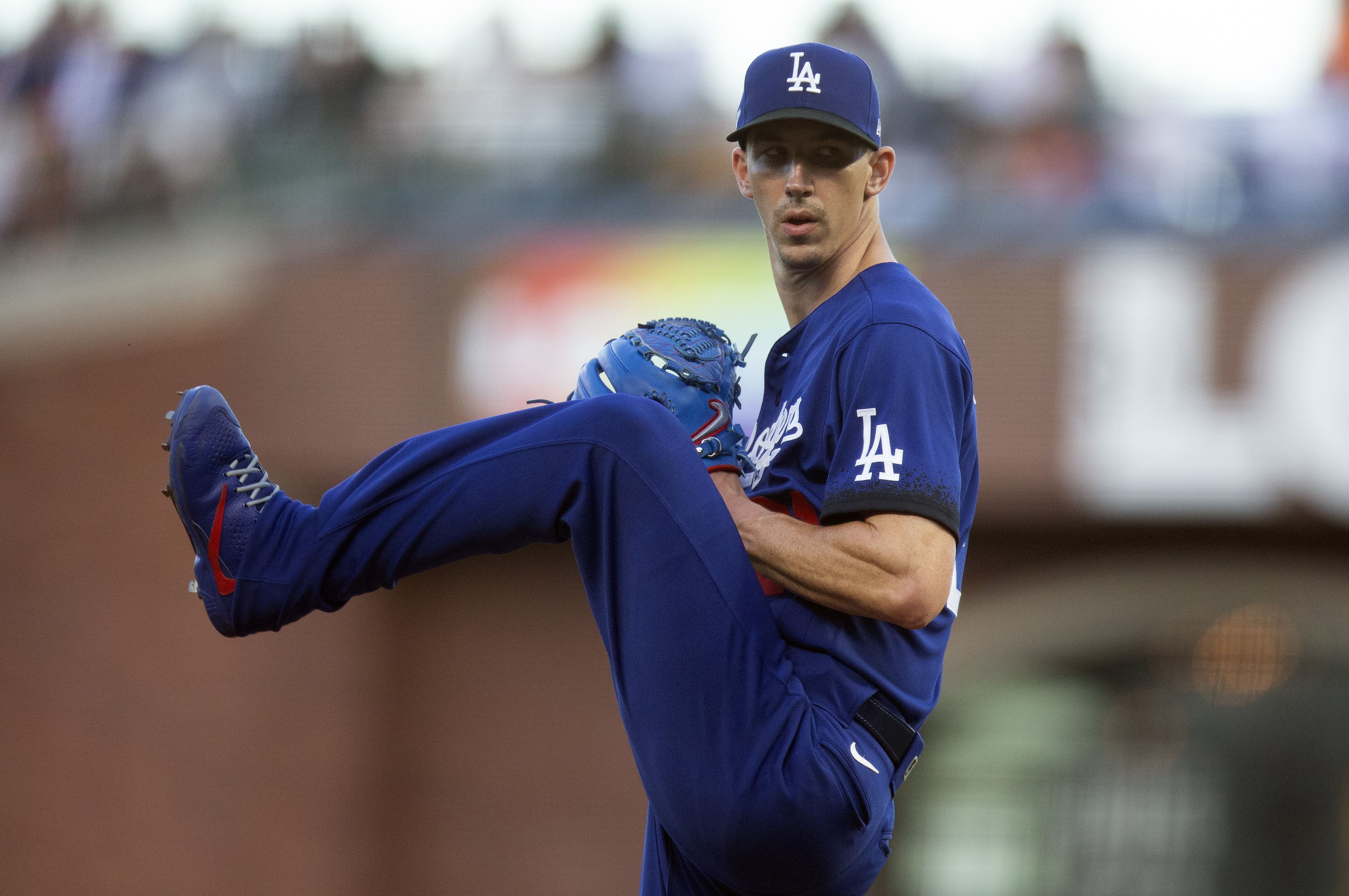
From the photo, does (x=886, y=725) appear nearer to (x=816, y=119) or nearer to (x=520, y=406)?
(x=816, y=119)

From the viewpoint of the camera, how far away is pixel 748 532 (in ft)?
10.4

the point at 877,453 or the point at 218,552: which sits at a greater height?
the point at 877,453

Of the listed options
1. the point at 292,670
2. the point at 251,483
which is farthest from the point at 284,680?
the point at 251,483

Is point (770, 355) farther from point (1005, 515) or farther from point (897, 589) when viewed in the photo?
point (1005, 515)

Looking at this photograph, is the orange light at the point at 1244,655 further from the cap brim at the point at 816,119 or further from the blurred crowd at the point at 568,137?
the cap brim at the point at 816,119

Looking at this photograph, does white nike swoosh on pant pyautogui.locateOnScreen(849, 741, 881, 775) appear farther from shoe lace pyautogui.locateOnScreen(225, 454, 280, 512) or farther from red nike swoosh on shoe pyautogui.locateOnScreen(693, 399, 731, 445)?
shoe lace pyautogui.locateOnScreen(225, 454, 280, 512)

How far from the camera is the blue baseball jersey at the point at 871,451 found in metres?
3.02

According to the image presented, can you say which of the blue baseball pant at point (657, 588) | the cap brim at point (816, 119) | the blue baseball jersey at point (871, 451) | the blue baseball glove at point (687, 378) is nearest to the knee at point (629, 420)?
the blue baseball pant at point (657, 588)

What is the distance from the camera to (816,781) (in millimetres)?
3000

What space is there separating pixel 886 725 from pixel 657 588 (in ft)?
1.86

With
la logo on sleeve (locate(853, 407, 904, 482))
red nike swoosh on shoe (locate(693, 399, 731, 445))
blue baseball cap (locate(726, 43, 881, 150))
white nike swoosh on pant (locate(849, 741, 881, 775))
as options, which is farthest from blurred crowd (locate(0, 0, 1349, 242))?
white nike swoosh on pant (locate(849, 741, 881, 775))

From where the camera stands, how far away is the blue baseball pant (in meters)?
3.03

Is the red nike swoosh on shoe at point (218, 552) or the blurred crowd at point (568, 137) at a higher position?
the blurred crowd at point (568, 137)

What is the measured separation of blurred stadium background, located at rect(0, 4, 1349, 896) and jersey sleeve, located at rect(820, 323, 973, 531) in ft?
19.1
